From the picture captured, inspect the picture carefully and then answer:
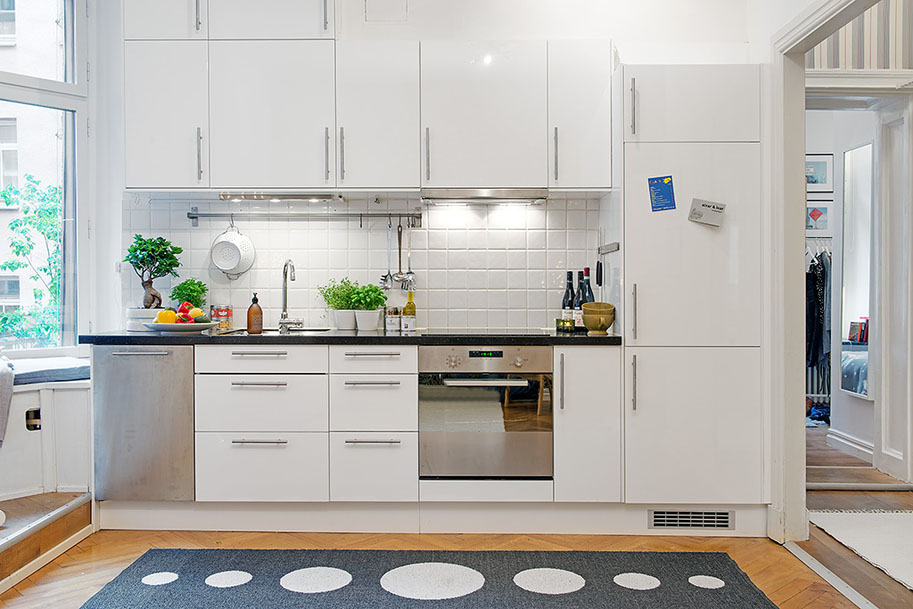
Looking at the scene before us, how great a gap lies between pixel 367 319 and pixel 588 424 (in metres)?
1.19

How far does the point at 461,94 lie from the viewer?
3.29m

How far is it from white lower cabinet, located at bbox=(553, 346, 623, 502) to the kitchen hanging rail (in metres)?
1.15

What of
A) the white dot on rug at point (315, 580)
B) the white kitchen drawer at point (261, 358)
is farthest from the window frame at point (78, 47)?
the white dot on rug at point (315, 580)

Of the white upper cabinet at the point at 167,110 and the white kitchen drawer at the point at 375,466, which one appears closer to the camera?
the white kitchen drawer at the point at 375,466

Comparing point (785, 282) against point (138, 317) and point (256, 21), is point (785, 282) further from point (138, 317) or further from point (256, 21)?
point (138, 317)

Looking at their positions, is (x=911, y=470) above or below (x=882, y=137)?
below

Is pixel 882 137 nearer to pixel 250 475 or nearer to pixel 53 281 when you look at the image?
pixel 250 475

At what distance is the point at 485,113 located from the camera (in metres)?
3.29

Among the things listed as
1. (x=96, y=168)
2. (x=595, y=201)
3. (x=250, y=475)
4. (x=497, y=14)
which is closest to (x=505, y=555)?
(x=250, y=475)

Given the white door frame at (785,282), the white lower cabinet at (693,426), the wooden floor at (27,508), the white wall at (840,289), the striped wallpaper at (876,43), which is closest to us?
the wooden floor at (27,508)

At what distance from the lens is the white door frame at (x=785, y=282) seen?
2973 millimetres

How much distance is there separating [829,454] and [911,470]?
63 cm

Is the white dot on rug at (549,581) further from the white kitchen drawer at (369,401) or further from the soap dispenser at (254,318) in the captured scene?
the soap dispenser at (254,318)

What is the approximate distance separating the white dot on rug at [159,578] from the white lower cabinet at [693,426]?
192cm
